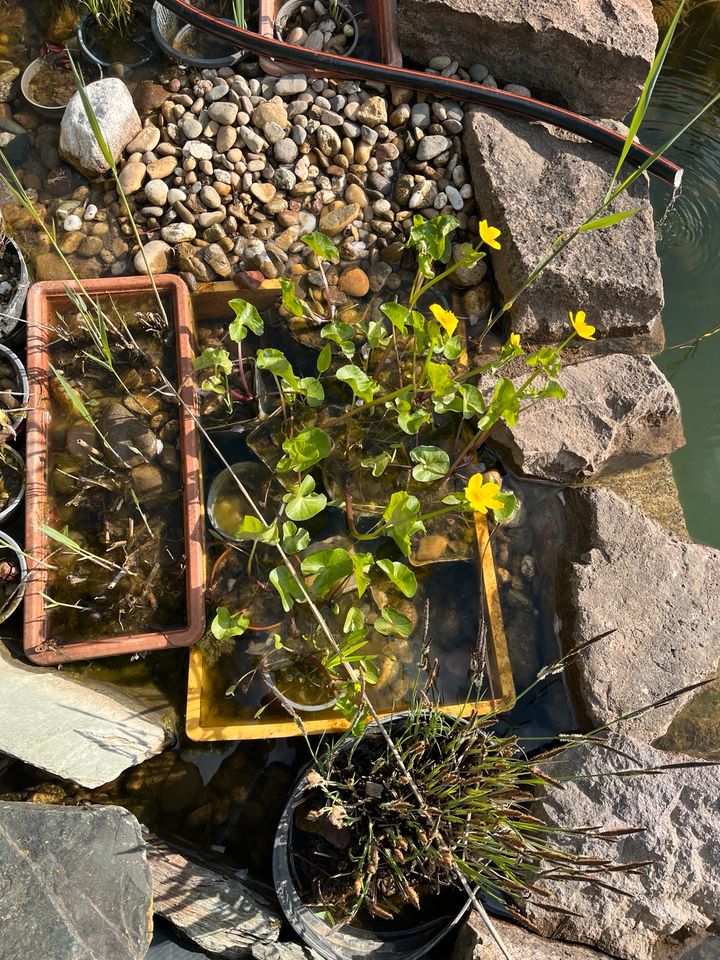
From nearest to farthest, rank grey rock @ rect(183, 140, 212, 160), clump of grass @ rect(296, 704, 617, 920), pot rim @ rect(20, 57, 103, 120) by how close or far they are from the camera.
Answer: clump of grass @ rect(296, 704, 617, 920)
grey rock @ rect(183, 140, 212, 160)
pot rim @ rect(20, 57, 103, 120)

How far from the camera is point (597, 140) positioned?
2.71m

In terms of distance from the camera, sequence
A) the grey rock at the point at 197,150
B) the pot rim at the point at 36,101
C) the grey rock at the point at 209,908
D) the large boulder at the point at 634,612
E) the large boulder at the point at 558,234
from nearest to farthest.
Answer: the grey rock at the point at 209,908 → the large boulder at the point at 634,612 → the large boulder at the point at 558,234 → the grey rock at the point at 197,150 → the pot rim at the point at 36,101

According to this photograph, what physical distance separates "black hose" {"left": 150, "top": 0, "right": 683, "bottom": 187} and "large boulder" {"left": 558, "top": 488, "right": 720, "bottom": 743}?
1415 millimetres

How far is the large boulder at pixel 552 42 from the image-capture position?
104 inches

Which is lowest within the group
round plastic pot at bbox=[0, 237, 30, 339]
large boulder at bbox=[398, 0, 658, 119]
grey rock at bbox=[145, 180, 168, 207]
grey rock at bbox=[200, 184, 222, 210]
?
round plastic pot at bbox=[0, 237, 30, 339]

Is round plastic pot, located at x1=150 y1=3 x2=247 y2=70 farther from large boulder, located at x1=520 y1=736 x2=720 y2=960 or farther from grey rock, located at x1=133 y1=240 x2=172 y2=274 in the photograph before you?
large boulder, located at x1=520 y1=736 x2=720 y2=960

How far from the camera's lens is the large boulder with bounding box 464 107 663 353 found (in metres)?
2.55

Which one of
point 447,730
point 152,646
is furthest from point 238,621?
point 447,730

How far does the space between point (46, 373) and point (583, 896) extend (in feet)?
7.86

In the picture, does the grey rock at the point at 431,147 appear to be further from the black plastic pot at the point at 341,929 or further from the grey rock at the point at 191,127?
the black plastic pot at the point at 341,929

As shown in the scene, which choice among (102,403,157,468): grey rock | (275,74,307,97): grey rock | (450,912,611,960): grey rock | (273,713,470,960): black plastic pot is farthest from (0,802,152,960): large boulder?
(275,74,307,97): grey rock

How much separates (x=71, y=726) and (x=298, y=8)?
2.96m

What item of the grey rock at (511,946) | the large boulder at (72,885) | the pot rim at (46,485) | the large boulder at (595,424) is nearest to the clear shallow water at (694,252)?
the large boulder at (595,424)

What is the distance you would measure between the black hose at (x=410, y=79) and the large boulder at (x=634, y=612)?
4.64 feet
